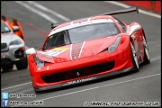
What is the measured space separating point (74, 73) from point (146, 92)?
2.54 meters

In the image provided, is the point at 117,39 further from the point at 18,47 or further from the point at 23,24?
the point at 23,24

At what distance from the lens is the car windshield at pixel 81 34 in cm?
1227

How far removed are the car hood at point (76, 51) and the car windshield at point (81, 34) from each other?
0.38 m

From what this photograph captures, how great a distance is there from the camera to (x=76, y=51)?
37.0 feet

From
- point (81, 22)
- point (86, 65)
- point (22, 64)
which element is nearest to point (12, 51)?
point (22, 64)

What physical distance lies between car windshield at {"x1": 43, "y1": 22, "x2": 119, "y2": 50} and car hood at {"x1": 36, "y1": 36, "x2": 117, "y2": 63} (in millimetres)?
385

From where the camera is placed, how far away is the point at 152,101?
7.91 metres

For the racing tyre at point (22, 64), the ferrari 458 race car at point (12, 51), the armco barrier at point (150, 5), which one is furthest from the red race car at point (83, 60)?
the armco barrier at point (150, 5)

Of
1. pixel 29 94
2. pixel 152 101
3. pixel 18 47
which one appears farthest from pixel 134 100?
pixel 18 47

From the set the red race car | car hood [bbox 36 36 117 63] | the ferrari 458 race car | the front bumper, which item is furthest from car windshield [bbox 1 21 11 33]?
the front bumper

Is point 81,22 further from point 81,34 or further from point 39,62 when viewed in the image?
point 39,62

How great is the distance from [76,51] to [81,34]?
3.90 feet

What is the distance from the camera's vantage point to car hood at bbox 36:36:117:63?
1117cm

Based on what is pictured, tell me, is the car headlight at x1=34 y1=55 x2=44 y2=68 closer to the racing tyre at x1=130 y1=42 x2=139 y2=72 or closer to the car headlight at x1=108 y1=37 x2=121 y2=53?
the car headlight at x1=108 y1=37 x2=121 y2=53
